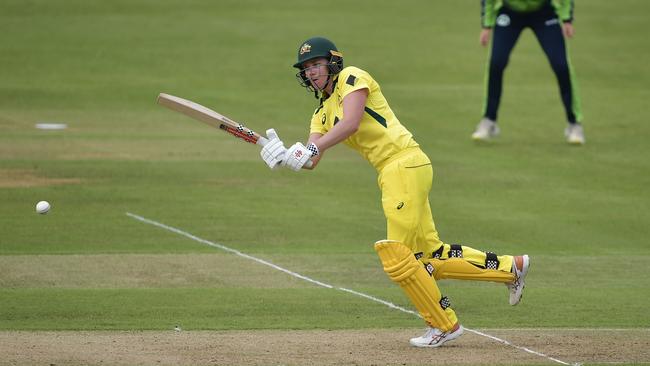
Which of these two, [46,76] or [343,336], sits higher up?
[46,76]

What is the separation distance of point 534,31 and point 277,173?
4.69 m

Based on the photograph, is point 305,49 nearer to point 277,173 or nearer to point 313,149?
point 313,149

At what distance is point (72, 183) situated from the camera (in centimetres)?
1702

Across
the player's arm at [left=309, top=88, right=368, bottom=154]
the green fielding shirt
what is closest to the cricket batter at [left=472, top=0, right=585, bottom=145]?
the green fielding shirt

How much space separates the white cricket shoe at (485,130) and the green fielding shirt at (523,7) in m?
1.66

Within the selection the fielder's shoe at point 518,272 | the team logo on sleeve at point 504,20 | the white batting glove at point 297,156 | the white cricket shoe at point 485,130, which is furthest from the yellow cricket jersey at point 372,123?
the white cricket shoe at point 485,130

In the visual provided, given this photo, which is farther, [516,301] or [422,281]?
[516,301]

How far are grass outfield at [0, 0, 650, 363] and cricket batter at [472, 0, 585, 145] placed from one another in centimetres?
109

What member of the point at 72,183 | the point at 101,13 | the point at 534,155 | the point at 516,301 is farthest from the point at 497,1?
the point at 101,13

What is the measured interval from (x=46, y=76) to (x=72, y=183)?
8507 millimetres

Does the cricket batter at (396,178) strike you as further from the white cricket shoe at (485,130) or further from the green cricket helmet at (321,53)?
the white cricket shoe at (485,130)

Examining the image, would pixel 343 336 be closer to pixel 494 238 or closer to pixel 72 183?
pixel 494 238

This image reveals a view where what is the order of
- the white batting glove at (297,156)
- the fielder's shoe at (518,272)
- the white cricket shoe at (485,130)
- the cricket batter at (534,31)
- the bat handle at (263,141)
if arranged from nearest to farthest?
the white batting glove at (297,156)
the bat handle at (263,141)
the fielder's shoe at (518,272)
the cricket batter at (534,31)
the white cricket shoe at (485,130)

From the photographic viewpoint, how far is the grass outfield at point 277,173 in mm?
11539
